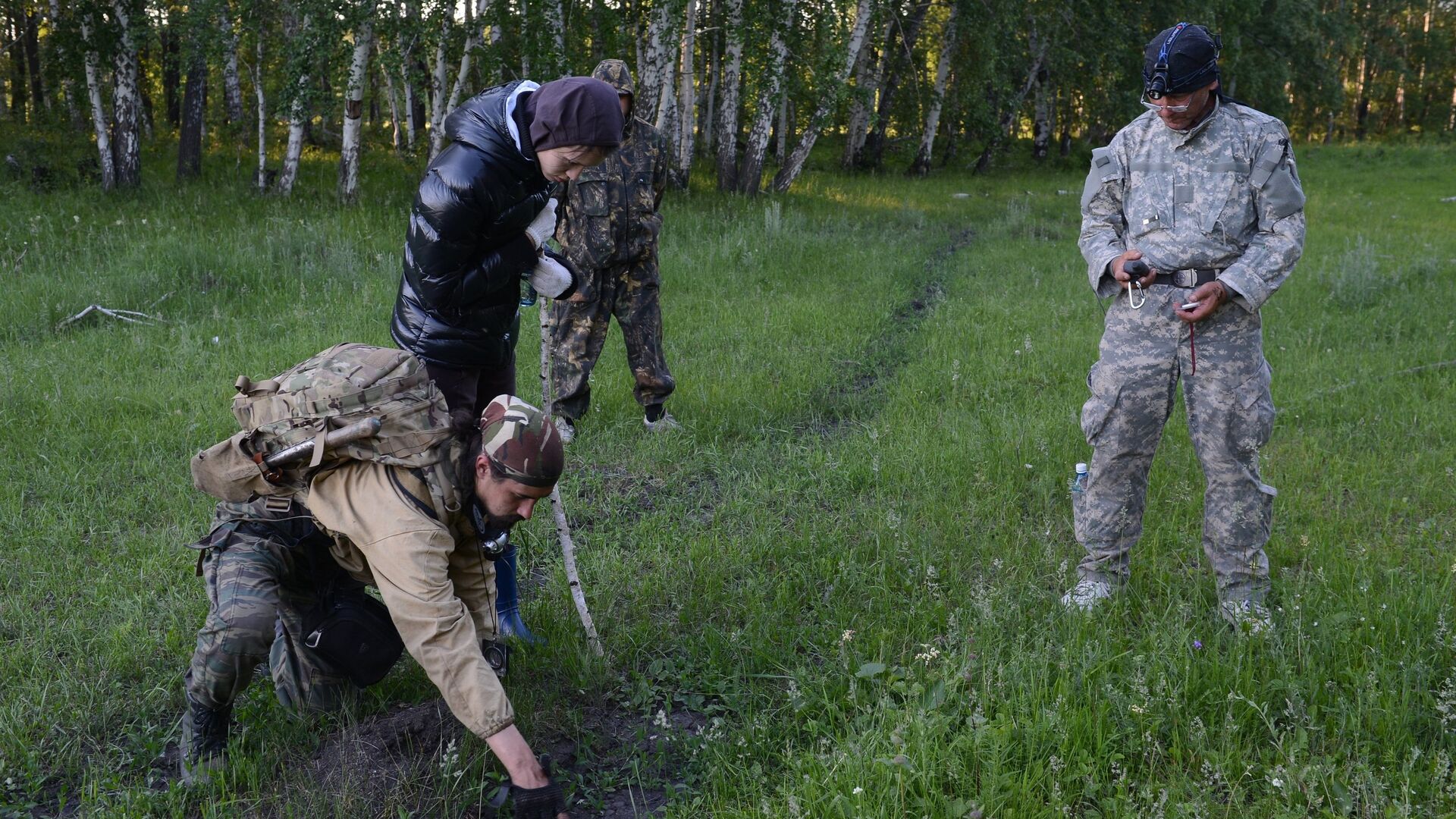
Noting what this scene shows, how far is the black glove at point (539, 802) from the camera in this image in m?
2.68

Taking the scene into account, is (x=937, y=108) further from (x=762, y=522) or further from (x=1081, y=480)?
(x=1081, y=480)

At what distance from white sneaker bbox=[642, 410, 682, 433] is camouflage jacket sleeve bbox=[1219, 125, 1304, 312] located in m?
3.52

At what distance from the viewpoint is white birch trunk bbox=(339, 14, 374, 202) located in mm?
12172

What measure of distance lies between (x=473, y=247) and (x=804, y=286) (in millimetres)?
6740

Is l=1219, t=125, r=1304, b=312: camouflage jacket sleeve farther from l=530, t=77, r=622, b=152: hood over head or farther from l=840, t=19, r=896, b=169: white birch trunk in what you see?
l=840, t=19, r=896, b=169: white birch trunk

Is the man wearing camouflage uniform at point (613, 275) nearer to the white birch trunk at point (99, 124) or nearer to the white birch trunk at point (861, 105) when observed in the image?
the white birch trunk at point (99, 124)

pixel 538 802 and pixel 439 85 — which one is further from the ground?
pixel 439 85

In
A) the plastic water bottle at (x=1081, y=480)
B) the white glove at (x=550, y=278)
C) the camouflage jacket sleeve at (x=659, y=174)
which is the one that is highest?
the camouflage jacket sleeve at (x=659, y=174)

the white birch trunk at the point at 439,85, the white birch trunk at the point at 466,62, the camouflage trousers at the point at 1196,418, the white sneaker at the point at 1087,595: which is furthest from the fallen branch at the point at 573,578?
the white birch trunk at the point at 466,62

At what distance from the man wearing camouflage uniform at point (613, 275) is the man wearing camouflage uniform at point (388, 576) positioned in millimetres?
2843

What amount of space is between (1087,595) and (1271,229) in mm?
1571

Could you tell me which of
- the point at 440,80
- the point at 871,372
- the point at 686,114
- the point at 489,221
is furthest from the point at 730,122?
the point at 489,221

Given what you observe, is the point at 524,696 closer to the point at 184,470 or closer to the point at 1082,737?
the point at 1082,737

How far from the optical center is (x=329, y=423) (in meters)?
3.02
